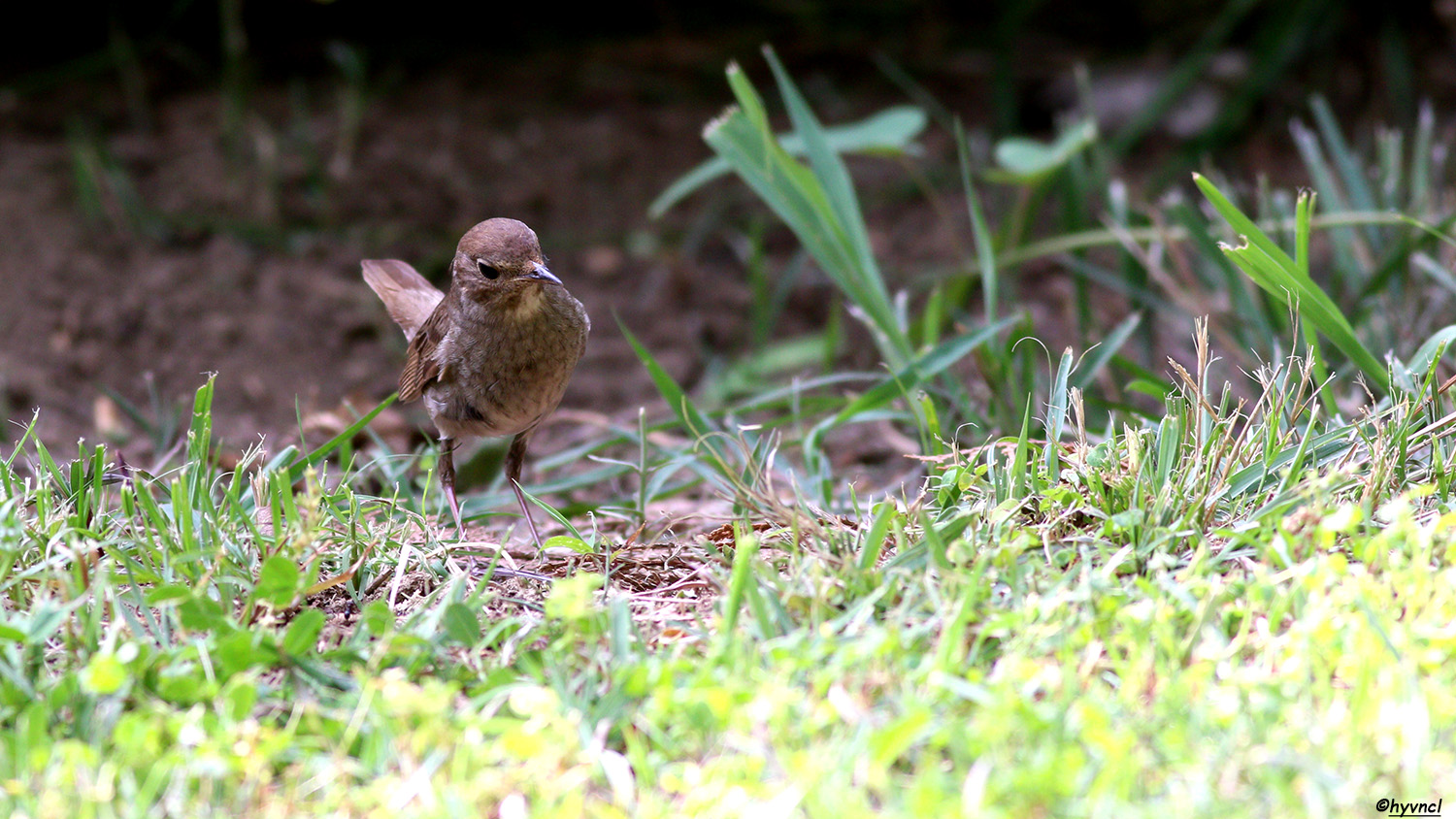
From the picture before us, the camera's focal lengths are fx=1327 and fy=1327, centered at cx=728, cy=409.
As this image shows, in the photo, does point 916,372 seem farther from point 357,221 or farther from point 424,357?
point 357,221

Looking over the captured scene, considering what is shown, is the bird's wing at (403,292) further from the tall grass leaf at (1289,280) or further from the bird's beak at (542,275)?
the tall grass leaf at (1289,280)

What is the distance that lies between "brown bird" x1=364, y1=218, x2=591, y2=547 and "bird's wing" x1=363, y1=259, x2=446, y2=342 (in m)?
0.60

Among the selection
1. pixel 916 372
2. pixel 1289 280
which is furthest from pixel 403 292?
pixel 1289 280

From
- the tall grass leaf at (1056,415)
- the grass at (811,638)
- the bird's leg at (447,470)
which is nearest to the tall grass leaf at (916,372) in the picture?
the grass at (811,638)

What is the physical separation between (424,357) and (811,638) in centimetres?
197

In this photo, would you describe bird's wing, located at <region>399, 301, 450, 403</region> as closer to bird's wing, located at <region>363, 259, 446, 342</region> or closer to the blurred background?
bird's wing, located at <region>363, 259, 446, 342</region>

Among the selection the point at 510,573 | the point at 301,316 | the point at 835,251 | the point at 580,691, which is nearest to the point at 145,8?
the point at 301,316

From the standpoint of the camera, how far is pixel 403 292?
4715mm

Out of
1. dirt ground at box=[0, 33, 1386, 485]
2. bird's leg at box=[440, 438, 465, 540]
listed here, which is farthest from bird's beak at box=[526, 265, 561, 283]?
dirt ground at box=[0, 33, 1386, 485]

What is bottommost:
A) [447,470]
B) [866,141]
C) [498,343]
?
[447,470]

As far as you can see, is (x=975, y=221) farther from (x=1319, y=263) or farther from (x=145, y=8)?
(x=145, y=8)

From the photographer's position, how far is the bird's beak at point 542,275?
358 centimetres

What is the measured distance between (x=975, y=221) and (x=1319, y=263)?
2398 mm

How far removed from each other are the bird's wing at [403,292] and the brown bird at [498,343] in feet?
1.97
